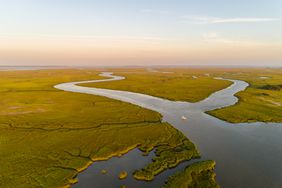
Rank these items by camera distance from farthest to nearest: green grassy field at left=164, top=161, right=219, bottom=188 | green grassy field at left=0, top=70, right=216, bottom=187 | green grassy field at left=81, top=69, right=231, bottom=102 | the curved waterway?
1. green grassy field at left=81, top=69, right=231, bottom=102
2. green grassy field at left=0, top=70, right=216, bottom=187
3. the curved waterway
4. green grassy field at left=164, top=161, right=219, bottom=188

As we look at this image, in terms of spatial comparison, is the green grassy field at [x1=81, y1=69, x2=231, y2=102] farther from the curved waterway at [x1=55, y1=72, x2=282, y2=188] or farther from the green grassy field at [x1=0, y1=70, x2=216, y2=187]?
the green grassy field at [x1=0, y1=70, x2=216, y2=187]

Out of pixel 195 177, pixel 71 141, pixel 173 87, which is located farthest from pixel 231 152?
pixel 173 87

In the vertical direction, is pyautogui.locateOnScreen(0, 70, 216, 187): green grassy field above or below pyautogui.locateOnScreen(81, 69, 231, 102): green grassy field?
below

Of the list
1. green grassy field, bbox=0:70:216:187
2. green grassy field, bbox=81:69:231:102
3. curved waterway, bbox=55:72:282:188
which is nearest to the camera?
curved waterway, bbox=55:72:282:188

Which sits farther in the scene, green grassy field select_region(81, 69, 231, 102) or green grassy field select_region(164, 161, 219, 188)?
green grassy field select_region(81, 69, 231, 102)

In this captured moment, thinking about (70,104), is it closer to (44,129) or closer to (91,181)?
(44,129)

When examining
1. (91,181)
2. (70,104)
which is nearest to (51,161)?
(91,181)

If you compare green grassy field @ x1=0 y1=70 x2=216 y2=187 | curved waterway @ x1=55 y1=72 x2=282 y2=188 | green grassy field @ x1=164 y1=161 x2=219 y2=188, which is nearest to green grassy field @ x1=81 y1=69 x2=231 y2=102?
curved waterway @ x1=55 y1=72 x2=282 y2=188

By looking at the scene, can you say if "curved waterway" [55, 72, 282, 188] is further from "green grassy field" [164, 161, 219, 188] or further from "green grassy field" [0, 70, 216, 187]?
"green grassy field" [0, 70, 216, 187]
